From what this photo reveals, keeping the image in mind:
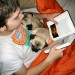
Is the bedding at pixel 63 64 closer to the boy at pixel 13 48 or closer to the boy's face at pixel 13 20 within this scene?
the boy at pixel 13 48

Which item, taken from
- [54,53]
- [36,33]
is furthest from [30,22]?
[54,53]

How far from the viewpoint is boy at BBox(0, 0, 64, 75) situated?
1014 millimetres

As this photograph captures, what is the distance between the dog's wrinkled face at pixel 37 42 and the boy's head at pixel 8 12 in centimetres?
26

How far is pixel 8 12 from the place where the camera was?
1.00 m

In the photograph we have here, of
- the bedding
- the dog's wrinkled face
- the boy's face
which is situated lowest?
the bedding

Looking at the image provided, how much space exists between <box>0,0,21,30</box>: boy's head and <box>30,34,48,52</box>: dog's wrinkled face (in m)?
0.26

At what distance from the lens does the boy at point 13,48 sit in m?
1.01

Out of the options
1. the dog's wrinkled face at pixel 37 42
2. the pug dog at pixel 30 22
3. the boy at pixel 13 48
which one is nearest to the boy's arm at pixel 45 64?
the boy at pixel 13 48

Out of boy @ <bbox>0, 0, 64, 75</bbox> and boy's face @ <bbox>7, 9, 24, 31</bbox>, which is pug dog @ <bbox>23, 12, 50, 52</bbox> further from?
boy's face @ <bbox>7, 9, 24, 31</bbox>

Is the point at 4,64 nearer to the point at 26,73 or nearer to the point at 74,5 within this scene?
the point at 26,73

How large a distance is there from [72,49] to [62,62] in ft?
0.42

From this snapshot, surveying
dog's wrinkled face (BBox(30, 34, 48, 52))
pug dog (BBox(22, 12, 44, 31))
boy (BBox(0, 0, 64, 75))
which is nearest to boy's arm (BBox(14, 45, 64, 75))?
boy (BBox(0, 0, 64, 75))

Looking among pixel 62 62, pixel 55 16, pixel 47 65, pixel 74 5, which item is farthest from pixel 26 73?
pixel 74 5

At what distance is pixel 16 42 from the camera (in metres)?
1.13
